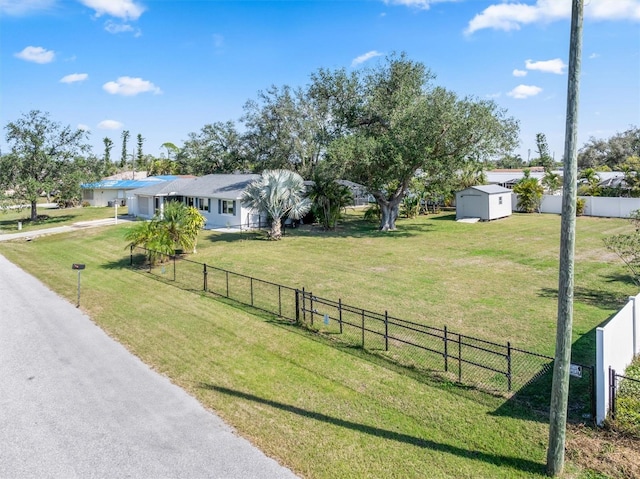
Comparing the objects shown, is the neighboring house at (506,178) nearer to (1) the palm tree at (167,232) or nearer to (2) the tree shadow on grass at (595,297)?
(2) the tree shadow on grass at (595,297)

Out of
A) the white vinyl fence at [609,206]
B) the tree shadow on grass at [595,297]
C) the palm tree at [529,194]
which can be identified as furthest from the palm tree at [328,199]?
the white vinyl fence at [609,206]

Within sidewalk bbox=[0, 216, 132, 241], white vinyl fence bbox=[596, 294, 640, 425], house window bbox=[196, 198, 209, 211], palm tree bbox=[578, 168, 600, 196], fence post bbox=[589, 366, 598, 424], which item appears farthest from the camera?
palm tree bbox=[578, 168, 600, 196]

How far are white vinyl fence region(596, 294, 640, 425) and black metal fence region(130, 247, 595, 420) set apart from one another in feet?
0.64

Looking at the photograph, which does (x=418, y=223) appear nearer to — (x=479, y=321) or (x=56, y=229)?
(x=479, y=321)

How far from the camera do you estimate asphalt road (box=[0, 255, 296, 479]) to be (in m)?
6.90

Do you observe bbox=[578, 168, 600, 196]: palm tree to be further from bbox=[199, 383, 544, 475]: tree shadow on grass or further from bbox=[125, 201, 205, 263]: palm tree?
bbox=[199, 383, 544, 475]: tree shadow on grass

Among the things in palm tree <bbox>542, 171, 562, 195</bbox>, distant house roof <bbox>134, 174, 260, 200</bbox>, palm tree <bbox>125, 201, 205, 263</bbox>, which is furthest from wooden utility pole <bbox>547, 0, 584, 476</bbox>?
palm tree <bbox>542, 171, 562, 195</bbox>

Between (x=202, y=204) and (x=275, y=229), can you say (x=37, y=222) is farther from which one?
(x=275, y=229)

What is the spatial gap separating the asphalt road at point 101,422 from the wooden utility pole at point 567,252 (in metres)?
3.79

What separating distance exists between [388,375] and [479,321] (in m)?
4.45

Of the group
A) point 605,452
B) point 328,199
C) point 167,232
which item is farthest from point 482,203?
point 605,452

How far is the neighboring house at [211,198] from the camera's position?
106 feet

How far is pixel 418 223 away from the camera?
35625 mm

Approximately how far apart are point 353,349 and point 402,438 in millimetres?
3785
